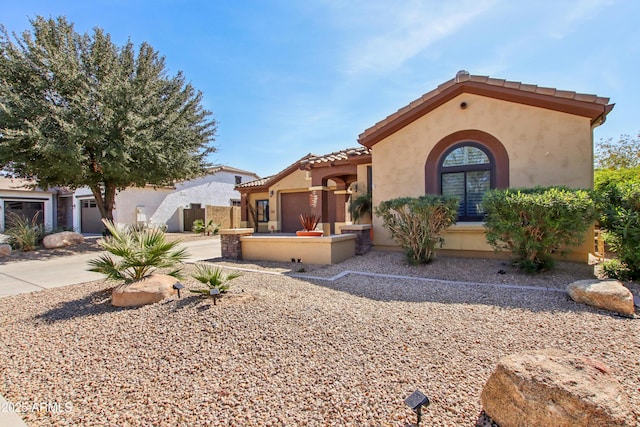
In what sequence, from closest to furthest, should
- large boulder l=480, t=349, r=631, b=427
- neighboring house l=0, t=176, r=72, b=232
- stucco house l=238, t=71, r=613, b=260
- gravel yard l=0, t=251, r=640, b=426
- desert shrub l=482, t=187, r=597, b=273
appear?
large boulder l=480, t=349, r=631, b=427 < gravel yard l=0, t=251, r=640, b=426 < desert shrub l=482, t=187, r=597, b=273 < stucco house l=238, t=71, r=613, b=260 < neighboring house l=0, t=176, r=72, b=232

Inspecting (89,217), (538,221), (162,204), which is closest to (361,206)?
(538,221)

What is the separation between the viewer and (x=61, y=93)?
1395cm

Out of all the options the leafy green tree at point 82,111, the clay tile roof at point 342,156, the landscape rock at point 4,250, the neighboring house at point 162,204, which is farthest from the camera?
the neighboring house at point 162,204

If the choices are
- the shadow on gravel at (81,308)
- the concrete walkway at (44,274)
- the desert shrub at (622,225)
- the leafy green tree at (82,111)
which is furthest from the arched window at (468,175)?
the leafy green tree at (82,111)

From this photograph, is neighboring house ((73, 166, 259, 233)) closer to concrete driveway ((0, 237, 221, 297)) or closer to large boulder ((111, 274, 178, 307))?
concrete driveway ((0, 237, 221, 297))

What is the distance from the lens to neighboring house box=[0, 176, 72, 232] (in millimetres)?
23469

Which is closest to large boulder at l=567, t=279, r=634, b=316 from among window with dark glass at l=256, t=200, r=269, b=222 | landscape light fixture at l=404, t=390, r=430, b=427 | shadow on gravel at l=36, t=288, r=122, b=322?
landscape light fixture at l=404, t=390, r=430, b=427

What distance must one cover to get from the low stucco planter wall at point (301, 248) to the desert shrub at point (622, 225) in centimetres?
655

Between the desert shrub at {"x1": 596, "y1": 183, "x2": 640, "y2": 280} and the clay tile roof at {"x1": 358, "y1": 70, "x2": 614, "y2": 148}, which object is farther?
the clay tile roof at {"x1": 358, "y1": 70, "x2": 614, "y2": 148}

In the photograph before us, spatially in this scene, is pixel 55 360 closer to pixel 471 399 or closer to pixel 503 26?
pixel 471 399

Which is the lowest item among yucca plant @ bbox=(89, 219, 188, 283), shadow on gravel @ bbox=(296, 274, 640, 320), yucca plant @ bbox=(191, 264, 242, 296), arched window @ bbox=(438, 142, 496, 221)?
Answer: shadow on gravel @ bbox=(296, 274, 640, 320)

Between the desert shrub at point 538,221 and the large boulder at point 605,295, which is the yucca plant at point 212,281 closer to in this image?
the large boulder at point 605,295

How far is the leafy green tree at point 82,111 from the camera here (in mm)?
12719

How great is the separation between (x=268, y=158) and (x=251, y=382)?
26.4m
